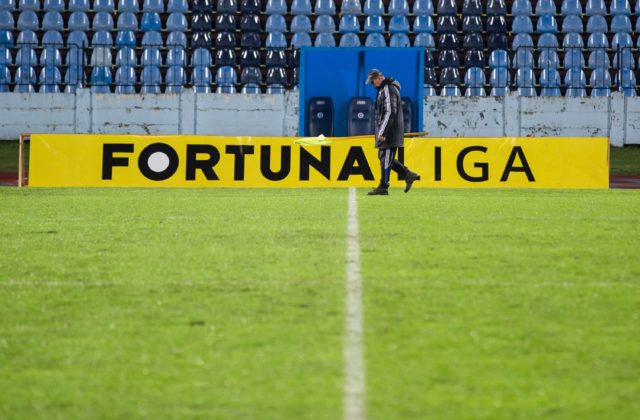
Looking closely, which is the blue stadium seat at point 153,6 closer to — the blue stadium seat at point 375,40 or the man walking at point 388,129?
the blue stadium seat at point 375,40

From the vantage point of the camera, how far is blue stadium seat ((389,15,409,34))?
90.3ft

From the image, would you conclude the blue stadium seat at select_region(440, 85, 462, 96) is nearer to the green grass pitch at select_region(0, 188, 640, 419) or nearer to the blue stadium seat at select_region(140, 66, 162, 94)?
the blue stadium seat at select_region(140, 66, 162, 94)

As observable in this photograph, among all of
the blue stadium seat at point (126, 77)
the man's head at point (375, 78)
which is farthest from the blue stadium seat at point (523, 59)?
the man's head at point (375, 78)

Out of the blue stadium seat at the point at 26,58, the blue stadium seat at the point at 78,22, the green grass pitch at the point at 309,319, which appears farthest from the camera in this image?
the blue stadium seat at the point at 78,22

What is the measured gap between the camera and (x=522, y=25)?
90.3ft

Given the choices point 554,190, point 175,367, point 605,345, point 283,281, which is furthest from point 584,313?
point 554,190

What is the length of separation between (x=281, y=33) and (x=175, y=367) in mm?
23517

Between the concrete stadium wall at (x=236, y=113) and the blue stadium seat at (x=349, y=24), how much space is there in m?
2.91

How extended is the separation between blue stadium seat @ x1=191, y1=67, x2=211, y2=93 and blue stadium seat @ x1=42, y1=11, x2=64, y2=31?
3.81m

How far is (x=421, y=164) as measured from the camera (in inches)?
707

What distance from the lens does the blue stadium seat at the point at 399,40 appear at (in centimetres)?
2705

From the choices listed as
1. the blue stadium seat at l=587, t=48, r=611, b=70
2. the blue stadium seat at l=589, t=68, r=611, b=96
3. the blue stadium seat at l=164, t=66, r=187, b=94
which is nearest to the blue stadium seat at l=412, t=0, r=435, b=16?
the blue stadium seat at l=587, t=48, r=611, b=70

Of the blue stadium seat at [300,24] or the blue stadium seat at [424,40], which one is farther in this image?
the blue stadium seat at [300,24]

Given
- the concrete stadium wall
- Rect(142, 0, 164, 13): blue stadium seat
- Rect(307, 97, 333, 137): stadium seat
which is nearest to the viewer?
Rect(307, 97, 333, 137): stadium seat
